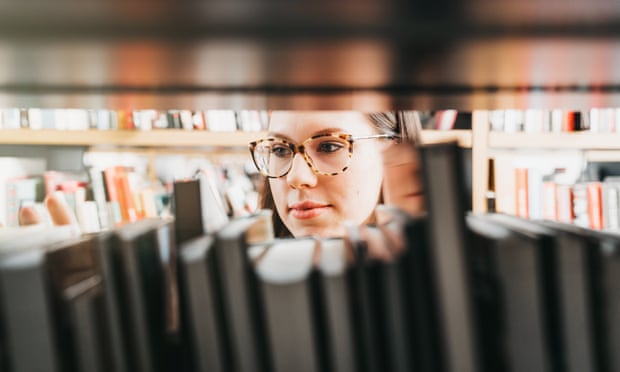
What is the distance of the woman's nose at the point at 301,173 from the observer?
156 cm

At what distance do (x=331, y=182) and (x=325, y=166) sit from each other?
0.07 meters

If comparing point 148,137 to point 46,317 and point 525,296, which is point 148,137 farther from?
point 525,296

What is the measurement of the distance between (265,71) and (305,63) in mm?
61

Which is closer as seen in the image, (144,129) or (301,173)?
(301,173)

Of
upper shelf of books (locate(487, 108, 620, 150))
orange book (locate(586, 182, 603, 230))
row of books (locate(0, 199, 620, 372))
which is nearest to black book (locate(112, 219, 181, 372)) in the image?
row of books (locate(0, 199, 620, 372))

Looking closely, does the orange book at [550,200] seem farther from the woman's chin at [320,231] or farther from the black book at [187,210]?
the black book at [187,210]

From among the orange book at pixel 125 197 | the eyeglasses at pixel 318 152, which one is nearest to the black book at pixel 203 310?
the eyeglasses at pixel 318 152

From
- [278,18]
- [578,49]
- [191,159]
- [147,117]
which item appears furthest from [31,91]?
[191,159]

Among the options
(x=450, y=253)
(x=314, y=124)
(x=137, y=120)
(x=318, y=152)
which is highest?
(x=137, y=120)

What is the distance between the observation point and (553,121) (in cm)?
225

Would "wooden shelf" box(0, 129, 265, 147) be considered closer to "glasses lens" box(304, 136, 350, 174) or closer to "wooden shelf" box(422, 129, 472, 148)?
"glasses lens" box(304, 136, 350, 174)

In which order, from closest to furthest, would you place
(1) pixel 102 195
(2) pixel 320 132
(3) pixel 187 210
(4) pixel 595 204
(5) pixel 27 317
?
(5) pixel 27 317 → (3) pixel 187 210 → (2) pixel 320 132 → (4) pixel 595 204 → (1) pixel 102 195

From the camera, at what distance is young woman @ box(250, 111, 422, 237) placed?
5.12 ft

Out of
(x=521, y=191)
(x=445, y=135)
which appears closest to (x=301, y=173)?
(x=445, y=135)
